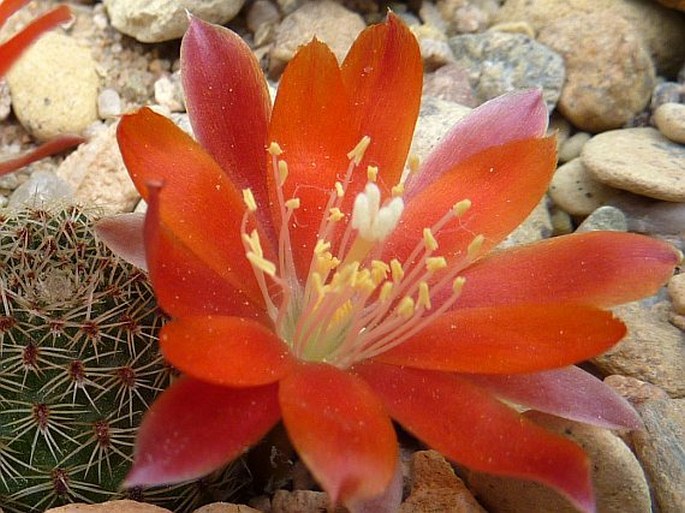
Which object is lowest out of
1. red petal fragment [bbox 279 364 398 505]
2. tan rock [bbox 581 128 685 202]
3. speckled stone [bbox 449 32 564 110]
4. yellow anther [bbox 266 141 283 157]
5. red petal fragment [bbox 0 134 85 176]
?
tan rock [bbox 581 128 685 202]

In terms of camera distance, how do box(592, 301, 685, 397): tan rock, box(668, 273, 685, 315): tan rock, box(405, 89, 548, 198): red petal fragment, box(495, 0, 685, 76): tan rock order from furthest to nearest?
box(495, 0, 685, 76): tan rock
box(668, 273, 685, 315): tan rock
box(592, 301, 685, 397): tan rock
box(405, 89, 548, 198): red petal fragment

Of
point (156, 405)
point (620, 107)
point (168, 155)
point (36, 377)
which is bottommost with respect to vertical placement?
point (620, 107)

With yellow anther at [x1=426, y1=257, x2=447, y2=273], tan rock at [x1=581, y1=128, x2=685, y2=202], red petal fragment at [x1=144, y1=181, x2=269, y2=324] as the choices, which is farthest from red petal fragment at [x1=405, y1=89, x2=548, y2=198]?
tan rock at [x1=581, y1=128, x2=685, y2=202]

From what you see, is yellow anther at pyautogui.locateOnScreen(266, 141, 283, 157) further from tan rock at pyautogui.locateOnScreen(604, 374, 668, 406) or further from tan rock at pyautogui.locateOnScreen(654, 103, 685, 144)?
tan rock at pyautogui.locateOnScreen(654, 103, 685, 144)

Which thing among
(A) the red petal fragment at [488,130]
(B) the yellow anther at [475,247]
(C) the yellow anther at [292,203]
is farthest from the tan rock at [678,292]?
(C) the yellow anther at [292,203]

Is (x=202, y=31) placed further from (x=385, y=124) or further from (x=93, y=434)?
(x=93, y=434)

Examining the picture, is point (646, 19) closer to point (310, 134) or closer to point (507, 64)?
point (507, 64)

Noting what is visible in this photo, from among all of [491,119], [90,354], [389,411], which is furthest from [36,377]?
[491,119]
